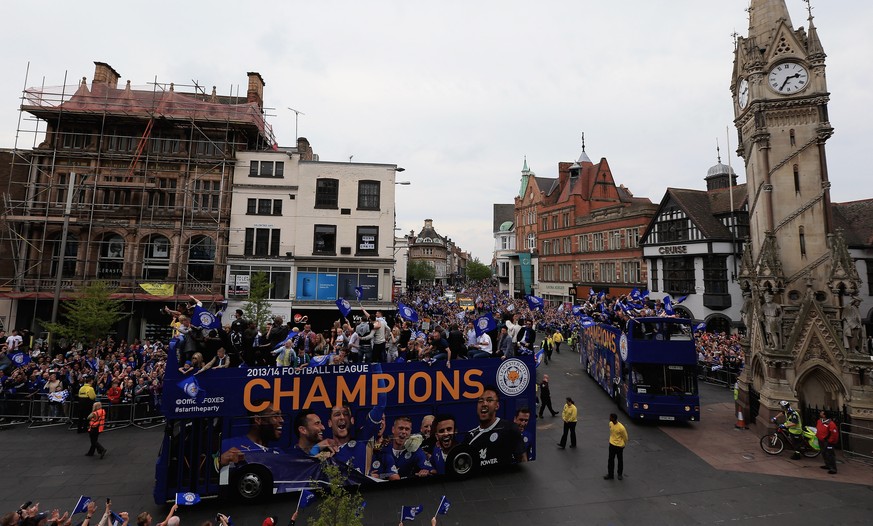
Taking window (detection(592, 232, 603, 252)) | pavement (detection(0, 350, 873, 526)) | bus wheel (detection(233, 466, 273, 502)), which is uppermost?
window (detection(592, 232, 603, 252))

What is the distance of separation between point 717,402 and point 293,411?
779 inches

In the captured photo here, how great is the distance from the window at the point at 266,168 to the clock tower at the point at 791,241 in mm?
28136

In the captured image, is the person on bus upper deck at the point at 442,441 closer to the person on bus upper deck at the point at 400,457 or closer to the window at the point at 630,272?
the person on bus upper deck at the point at 400,457

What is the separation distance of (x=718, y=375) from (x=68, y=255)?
42262mm

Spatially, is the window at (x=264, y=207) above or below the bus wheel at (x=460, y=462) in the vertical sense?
above

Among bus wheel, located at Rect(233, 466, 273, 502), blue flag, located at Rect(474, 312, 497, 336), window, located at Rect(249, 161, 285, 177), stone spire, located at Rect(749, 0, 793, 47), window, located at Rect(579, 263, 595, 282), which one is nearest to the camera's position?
bus wheel, located at Rect(233, 466, 273, 502)

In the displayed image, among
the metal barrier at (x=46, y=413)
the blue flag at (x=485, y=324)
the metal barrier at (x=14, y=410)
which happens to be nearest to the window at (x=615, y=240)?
the blue flag at (x=485, y=324)

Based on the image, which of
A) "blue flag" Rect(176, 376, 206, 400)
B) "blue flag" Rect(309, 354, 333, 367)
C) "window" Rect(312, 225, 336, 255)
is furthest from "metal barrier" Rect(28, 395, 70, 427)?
"window" Rect(312, 225, 336, 255)

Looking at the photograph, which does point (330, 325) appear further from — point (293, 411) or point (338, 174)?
point (293, 411)

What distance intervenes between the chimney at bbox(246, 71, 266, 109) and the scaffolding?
385 cm

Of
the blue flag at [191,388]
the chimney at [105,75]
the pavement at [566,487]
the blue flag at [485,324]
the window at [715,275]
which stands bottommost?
the pavement at [566,487]

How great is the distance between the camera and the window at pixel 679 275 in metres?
34.4

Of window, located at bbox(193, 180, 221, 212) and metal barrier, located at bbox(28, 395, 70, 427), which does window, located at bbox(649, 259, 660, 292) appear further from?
metal barrier, located at bbox(28, 395, 70, 427)

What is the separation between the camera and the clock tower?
13766 mm
